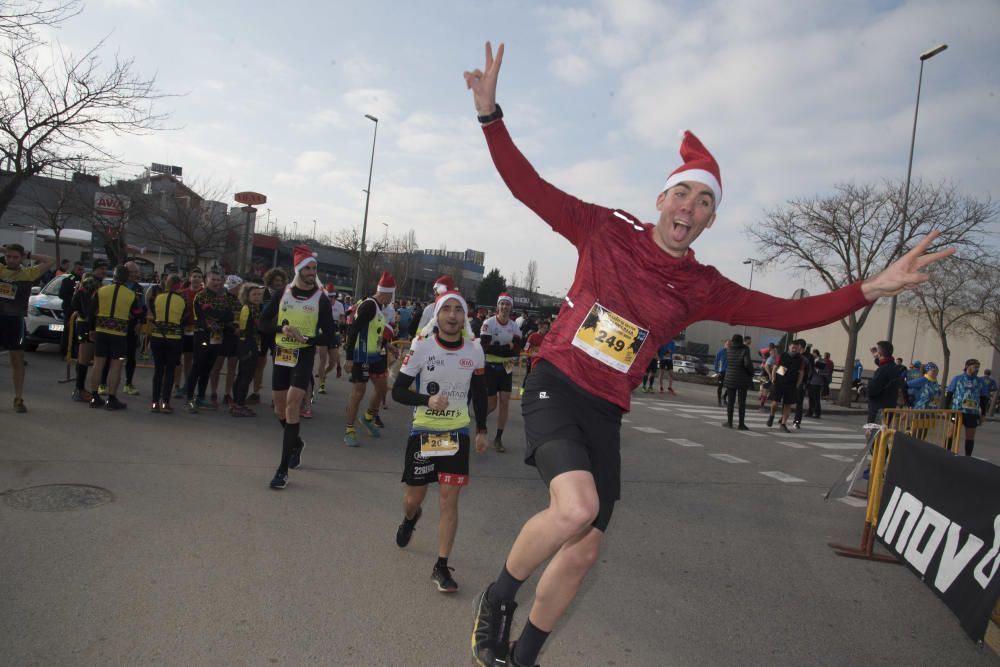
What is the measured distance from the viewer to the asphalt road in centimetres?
330

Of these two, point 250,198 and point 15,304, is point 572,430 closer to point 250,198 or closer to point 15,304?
point 15,304

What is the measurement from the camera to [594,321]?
9.41ft

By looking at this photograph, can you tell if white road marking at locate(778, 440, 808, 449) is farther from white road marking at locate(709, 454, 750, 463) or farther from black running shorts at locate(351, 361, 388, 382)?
black running shorts at locate(351, 361, 388, 382)

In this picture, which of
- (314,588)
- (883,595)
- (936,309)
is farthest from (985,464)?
(936,309)

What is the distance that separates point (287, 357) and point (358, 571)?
9.19 ft

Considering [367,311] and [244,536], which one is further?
[367,311]

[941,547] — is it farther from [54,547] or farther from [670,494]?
[54,547]

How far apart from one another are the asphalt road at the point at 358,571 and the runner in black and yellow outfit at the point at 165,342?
113 centimetres

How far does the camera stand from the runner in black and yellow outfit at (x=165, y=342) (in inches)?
357

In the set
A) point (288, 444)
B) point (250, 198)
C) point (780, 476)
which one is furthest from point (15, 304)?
point (250, 198)

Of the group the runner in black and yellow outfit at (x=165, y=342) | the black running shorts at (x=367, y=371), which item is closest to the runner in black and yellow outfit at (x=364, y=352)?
the black running shorts at (x=367, y=371)

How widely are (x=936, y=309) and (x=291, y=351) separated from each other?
3835 centimetres

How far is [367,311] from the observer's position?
8.67 metres

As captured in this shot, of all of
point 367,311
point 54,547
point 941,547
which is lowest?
point 54,547
